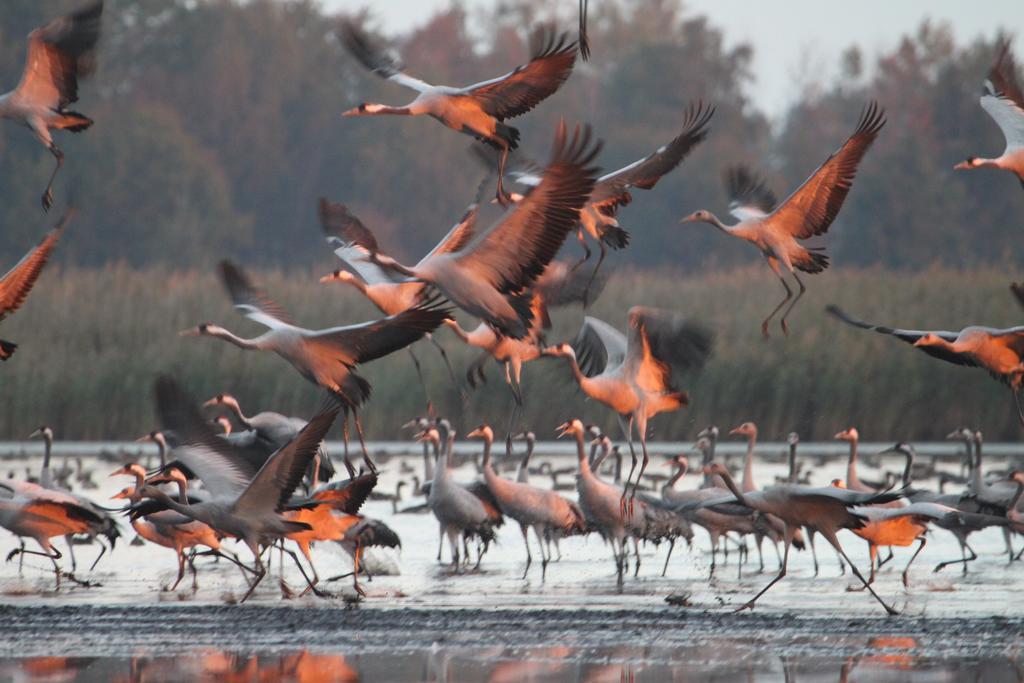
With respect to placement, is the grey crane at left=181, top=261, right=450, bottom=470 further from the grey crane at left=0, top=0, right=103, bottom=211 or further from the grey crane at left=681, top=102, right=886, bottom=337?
the grey crane at left=681, top=102, right=886, bottom=337

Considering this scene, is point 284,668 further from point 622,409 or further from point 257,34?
point 257,34

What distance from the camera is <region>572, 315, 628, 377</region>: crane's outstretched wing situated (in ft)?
46.6

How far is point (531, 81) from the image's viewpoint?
38.1ft

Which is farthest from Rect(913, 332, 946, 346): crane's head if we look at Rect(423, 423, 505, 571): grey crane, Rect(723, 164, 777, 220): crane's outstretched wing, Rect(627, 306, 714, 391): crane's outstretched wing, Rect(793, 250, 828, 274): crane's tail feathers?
Rect(423, 423, 505, 571): grey crane

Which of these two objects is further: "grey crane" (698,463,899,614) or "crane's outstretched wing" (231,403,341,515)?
"grey crane" (698,463,899,614)

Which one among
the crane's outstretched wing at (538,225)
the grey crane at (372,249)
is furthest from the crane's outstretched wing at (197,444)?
the crane's outstretched wing at (538,225)

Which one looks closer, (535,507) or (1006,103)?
Answer: (1006,103)

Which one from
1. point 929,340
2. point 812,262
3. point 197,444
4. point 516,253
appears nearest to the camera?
point 516,253

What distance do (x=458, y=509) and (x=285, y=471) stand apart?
8.49ft

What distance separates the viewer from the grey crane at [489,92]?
1144 cm

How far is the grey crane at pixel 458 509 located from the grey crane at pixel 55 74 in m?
3.43

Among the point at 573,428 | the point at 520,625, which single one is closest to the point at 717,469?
the point at 520,625

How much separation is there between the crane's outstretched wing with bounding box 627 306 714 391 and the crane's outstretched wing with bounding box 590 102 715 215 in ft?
2.79

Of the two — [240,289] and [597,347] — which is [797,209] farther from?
[240,289]
